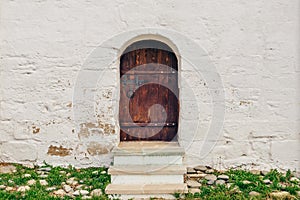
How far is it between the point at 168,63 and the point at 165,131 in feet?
2.74

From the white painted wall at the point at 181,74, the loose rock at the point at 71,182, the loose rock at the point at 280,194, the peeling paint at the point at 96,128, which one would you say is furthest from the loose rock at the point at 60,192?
the loose rock at the point at 280,194

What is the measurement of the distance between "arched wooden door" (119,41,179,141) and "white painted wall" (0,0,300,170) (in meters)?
0.25

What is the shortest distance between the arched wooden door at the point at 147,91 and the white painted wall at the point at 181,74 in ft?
0.81

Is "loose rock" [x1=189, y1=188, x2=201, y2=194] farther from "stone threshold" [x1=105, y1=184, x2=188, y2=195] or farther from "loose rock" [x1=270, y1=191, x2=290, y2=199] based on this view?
"loose rock" [x1=270, y1=191, x2=290, y2=199]

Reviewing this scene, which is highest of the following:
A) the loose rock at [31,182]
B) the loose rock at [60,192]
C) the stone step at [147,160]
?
the stone step at [147,160]

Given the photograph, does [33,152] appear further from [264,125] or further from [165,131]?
[264,125]

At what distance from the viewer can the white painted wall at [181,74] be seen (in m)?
3.49

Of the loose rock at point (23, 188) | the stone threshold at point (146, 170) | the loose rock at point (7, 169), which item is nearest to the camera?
the loose rock at point (23, 188)

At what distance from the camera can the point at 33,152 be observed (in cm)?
360

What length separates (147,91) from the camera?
377 cm

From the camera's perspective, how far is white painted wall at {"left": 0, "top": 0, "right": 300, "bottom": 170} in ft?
11.5

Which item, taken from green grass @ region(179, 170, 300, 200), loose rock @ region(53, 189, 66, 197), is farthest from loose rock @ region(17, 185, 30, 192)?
green grass @ region(179, 170, 300, 200)

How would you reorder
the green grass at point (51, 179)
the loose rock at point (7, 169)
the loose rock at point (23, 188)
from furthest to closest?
1. the loose rock at point (7, 169)
2. the loose rock at point (23, 188)
3. the green grass at point (51, 179)

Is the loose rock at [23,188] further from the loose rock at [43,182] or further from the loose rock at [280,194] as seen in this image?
the loose rock at [280,194]
